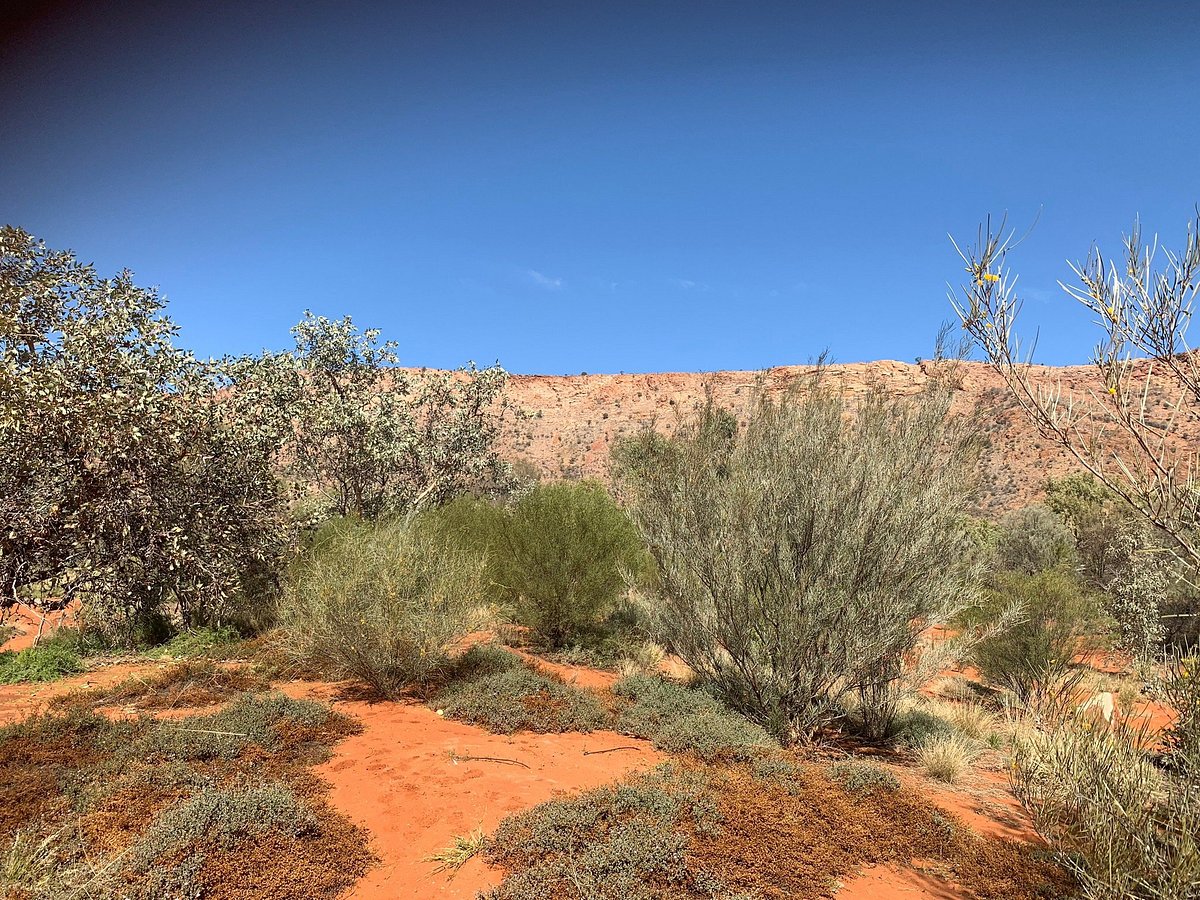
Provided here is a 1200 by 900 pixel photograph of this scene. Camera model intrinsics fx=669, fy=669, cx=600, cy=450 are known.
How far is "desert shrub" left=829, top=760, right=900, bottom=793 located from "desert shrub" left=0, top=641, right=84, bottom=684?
9.26 m

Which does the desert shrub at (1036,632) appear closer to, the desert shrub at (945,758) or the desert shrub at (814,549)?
the desert shrub at (945,758)

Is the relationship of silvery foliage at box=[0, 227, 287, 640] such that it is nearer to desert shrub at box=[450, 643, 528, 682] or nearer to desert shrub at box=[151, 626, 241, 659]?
desert shrub at box=[151, 626, 241, 659]

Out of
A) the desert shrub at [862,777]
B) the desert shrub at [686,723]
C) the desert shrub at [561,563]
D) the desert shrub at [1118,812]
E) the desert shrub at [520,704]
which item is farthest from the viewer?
the desert shrub at [561,563]

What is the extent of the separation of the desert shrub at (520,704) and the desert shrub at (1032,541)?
16.1 meters

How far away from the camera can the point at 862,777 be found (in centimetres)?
564

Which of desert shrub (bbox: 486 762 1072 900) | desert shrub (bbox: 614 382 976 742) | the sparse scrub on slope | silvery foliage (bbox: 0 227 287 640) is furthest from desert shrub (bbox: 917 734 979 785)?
silvery foliage (bbox: 0 227 287 640)

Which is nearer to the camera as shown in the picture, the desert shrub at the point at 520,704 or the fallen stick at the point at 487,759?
the fallen stick at the point at 487,759


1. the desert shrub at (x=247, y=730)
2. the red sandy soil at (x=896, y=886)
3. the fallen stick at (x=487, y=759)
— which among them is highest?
the desert shrub at (x=247, y=730)

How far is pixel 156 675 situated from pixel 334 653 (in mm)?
2249

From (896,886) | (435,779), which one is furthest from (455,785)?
(896,886)

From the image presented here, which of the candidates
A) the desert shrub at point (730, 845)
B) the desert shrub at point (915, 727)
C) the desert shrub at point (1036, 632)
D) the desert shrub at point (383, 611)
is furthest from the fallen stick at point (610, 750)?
the desert shrub at point (1036, 632)

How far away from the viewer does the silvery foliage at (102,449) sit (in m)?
7.36

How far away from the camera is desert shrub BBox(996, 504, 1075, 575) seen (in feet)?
61.8

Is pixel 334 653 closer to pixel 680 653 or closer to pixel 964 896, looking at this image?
pixel 680 653
